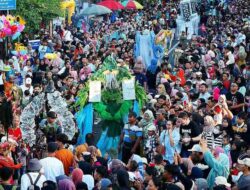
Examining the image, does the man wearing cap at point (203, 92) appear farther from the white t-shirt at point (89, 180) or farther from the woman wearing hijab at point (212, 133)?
the white t-shirt at point (89, 180)

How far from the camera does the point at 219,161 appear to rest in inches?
475

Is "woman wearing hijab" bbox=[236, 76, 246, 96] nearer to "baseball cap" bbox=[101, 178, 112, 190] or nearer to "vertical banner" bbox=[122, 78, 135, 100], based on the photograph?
A: "vertical banner" bbox=[122, 78, 135, 100]

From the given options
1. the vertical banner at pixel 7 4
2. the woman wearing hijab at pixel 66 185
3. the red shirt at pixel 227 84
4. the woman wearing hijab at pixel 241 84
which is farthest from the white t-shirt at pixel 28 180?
the vertical banner at pixel 7 4

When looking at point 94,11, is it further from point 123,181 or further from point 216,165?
point 123,181

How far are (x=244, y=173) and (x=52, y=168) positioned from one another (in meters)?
2.68

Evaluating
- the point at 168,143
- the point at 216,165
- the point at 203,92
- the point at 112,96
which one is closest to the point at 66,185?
the point at 216,165

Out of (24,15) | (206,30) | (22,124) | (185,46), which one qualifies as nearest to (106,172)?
(22,124)

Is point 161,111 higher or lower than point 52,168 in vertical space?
higher

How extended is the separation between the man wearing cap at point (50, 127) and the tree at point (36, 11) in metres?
17.5

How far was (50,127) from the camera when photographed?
46.8 ft

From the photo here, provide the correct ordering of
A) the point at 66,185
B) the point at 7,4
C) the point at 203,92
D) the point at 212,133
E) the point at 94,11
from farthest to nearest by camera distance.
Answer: the point at 94,11 → the point at 7,4 → the point at 203,92 → the point at 212,133 → the point at 66,185

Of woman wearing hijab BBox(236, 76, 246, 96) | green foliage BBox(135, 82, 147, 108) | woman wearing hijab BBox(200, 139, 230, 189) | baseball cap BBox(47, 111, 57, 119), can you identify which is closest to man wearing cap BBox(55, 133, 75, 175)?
baseball cap BBox(47, 111, 57, 119)

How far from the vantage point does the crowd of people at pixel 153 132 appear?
11.3 m

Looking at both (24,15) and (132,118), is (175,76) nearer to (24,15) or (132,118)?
(132,118)
